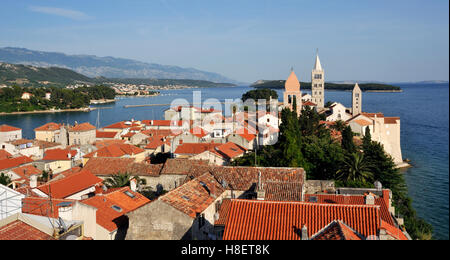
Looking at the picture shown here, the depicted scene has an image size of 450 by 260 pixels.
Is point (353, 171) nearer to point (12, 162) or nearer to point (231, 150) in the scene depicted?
point (231, 150)

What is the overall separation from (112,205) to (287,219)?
483cm

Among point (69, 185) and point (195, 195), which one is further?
point (69, 185)

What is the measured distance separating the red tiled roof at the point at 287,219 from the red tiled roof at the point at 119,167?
8.56 metres

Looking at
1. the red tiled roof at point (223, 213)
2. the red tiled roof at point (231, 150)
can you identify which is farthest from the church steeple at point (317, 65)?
the red tiled roof at point (223, 213)

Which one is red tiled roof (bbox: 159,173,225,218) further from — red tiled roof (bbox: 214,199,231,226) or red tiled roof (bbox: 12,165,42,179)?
red tiled roof (bbox: 12,165,42,179)

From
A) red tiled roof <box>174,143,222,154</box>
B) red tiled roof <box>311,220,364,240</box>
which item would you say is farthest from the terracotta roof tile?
red tiled roof <box>311,220,364,240</box>

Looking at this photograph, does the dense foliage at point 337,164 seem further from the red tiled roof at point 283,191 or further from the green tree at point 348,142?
the red tiled roof at point 283,191

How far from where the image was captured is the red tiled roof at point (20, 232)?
5.14m

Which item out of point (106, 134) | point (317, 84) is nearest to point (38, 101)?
point (106, 134)

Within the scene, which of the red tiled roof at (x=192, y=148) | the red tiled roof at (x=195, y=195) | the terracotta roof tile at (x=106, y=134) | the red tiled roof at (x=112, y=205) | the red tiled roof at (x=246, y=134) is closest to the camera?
the red tiled roof at (x=195, y=195)

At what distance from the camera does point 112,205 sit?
8773mm

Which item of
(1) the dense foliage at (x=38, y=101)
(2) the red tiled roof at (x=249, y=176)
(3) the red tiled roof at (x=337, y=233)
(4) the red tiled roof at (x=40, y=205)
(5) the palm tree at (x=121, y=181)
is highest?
(1) the dense foliage at (x=38, y=101)

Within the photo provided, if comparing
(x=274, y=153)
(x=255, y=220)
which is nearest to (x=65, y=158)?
(x=274, y=153)
